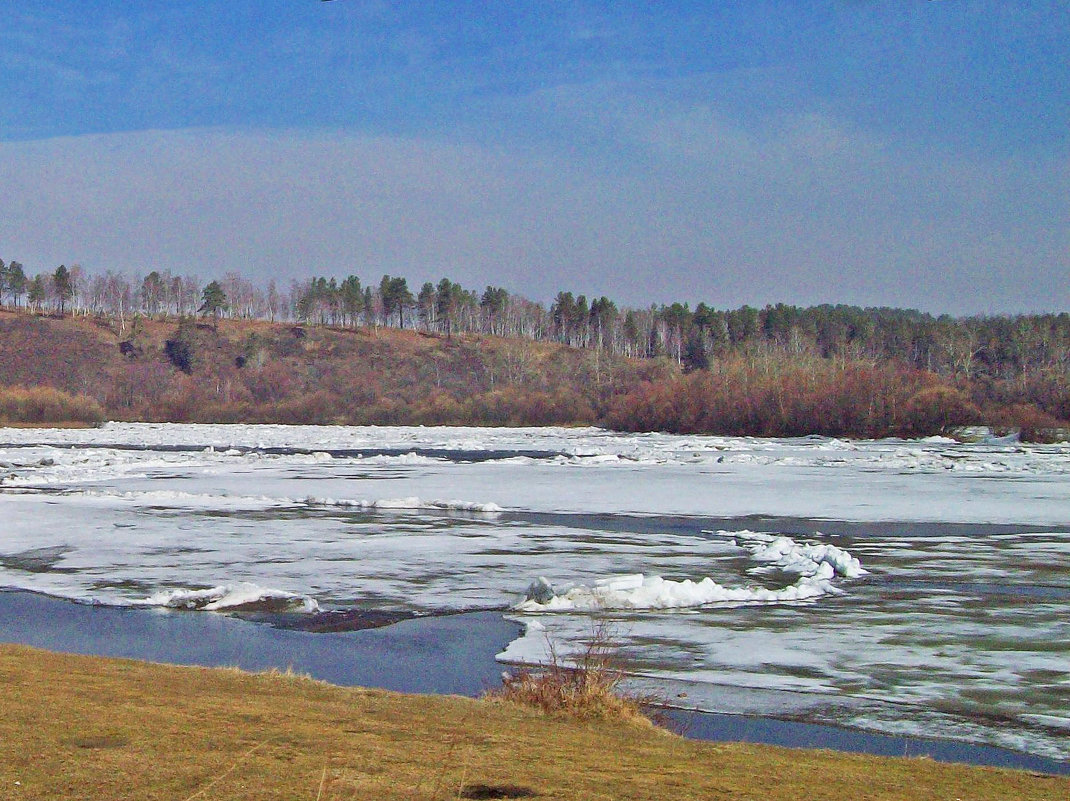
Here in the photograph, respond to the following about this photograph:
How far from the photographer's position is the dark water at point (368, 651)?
7957mm

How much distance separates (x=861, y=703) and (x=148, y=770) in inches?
243

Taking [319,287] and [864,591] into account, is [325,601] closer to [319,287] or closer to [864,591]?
[864,591]

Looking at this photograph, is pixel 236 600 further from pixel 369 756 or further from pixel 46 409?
pixel 46 409

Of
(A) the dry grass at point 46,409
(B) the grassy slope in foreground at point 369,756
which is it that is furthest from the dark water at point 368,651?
(A) the dry grass at point 46,409

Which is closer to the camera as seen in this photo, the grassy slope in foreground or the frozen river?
the grassy slope in foreground

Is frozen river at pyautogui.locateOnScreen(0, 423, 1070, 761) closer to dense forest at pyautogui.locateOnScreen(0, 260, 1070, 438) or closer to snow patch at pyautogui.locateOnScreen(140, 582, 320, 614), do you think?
snow patch at pyautogui.locateOnScreen(140, 582, 320, 614)

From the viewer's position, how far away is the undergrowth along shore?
230 feet

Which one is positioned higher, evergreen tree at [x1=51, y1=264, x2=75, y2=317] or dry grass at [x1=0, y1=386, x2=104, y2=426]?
evergreen tree at [x1=51, y1=264, x2=75, y2=317]

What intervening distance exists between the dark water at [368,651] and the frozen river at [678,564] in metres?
0.38

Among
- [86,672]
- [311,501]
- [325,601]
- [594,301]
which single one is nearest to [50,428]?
[311,501]

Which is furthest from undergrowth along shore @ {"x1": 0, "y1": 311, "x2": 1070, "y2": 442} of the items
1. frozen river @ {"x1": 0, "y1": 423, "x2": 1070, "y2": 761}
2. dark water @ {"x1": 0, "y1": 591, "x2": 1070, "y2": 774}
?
dark water @ {"x1": 0, "y1": 591, "x2": 1070, "y2": 774}

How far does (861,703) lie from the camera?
359 inches

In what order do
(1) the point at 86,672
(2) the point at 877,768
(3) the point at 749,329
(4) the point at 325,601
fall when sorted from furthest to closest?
(3) the point at 749,329, (4) the point at 325,601, (1) the point at 86,672, (2) the point at 877,768

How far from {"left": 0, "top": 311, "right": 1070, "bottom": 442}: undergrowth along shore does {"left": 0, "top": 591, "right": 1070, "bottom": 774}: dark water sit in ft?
183
